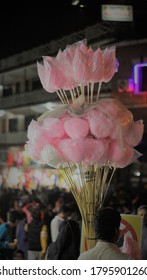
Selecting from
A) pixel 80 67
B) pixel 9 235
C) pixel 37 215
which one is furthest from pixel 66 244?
pixel 80 67

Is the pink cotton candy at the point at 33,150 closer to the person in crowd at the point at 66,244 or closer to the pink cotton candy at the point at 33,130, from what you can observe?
the pink cotton candy at the point at 33,130

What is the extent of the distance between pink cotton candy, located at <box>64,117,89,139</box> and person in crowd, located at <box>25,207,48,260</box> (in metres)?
0.81

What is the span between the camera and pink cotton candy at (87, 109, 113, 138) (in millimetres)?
2035

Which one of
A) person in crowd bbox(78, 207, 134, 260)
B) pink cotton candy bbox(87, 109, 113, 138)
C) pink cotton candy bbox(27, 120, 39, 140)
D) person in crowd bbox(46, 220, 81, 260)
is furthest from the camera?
person in crowd bbox(46, 220, 81, 260)

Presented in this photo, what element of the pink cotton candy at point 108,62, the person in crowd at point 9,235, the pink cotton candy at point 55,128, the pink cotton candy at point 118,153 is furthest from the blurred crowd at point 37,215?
the pink cotton candy at point 108,62

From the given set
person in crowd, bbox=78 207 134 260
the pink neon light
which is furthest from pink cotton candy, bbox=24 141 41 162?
the pink neon light

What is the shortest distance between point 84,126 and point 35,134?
0.27m

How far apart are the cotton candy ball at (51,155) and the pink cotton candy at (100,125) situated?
217 millimetres

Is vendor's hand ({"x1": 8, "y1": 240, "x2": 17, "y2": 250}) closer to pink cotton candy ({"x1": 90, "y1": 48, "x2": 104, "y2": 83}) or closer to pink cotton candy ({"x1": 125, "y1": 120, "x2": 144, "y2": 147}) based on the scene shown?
pink cotton candy ({"x1": 125, "y1": 120, "x2": 144, "y2": 147})

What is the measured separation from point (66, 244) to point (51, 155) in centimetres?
69

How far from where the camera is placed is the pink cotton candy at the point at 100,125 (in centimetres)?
204

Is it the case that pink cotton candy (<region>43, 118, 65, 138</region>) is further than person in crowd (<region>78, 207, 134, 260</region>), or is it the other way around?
pink cotton candy (<region>43, 118, 65, 138</region>)
